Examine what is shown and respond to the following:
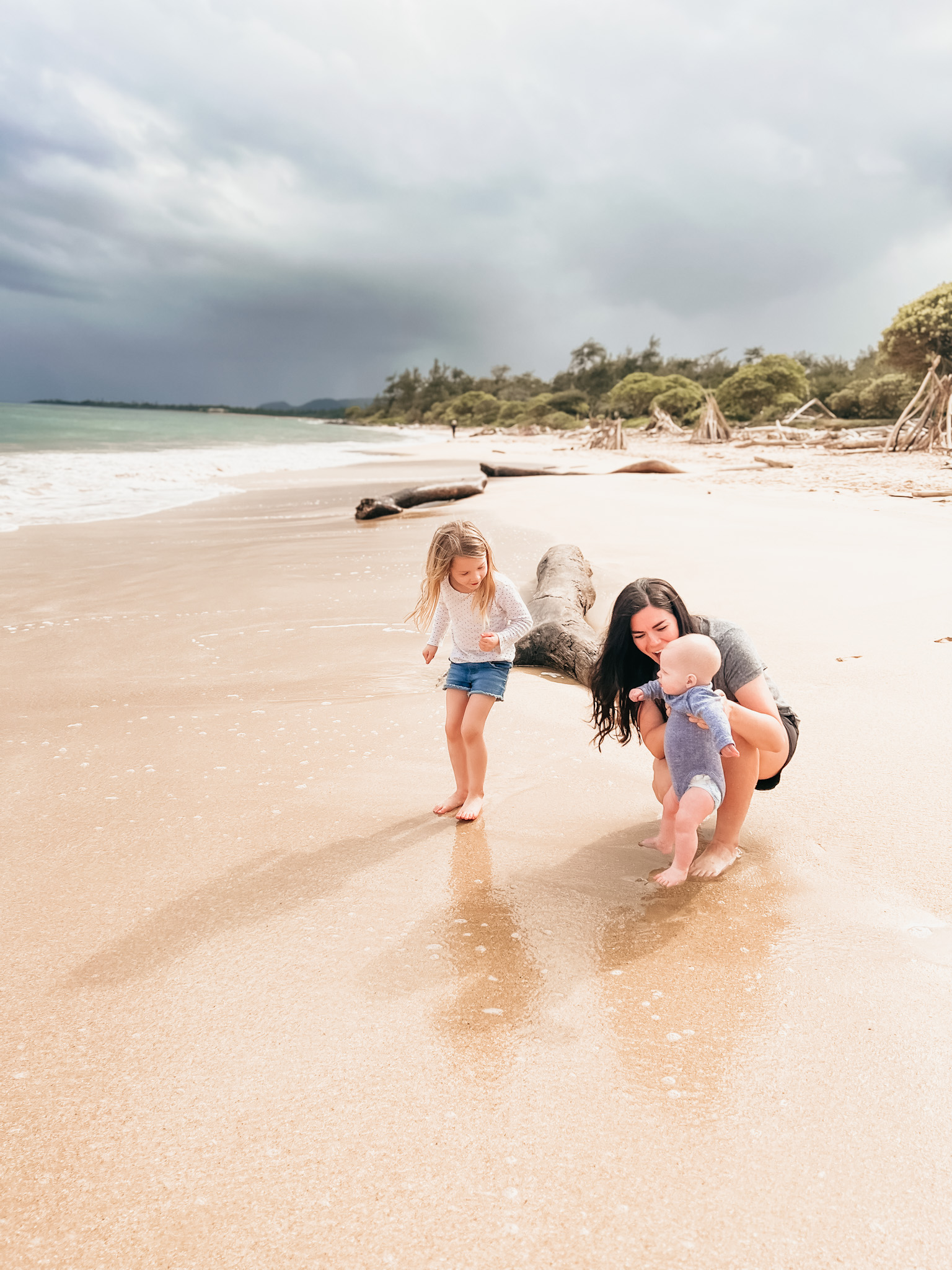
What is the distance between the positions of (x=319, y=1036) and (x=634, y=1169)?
32.0 inches

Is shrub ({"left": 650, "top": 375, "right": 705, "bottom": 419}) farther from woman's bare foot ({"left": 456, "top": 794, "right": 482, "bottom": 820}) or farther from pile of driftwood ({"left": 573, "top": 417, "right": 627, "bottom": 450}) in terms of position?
woman's bare foot ({"left": 456, "top": 794, "right": 482, "bottom": 820})

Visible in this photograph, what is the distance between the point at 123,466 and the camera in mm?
21719

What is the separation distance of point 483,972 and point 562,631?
304cm

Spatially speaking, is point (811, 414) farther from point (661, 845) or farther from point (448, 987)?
point (448, 987)

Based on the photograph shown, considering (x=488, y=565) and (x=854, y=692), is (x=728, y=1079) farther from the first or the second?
(x=854, y=692)

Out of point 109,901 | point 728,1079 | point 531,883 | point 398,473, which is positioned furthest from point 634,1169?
point 398,473

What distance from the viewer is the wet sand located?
1.50 metres

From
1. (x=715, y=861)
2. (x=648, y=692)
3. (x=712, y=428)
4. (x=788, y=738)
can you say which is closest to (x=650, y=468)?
(x=712, y=428)

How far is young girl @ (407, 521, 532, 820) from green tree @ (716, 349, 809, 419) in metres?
39.1

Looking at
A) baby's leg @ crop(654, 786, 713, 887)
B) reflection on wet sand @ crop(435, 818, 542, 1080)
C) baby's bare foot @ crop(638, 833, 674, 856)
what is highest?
baby's leg @ crop(654, 786, 713, 887)

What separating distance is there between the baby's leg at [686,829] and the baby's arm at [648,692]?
1.16 feet

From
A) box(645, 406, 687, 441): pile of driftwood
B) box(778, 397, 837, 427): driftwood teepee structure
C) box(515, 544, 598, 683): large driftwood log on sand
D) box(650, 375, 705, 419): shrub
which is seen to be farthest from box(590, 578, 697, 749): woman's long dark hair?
box(650, 375, 705, 419): shrub

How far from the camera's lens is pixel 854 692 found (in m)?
4.31

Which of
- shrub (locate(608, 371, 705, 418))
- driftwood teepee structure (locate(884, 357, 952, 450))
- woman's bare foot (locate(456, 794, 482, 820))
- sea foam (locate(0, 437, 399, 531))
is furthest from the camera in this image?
shrub (locate(608, 371, 705, 418))
